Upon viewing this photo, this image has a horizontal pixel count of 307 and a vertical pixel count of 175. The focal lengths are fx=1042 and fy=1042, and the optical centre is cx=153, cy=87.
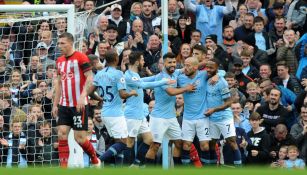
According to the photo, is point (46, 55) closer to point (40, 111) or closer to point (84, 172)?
point (40, 111)

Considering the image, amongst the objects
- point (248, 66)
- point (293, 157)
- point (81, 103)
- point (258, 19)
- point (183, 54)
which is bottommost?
point (293, 157)

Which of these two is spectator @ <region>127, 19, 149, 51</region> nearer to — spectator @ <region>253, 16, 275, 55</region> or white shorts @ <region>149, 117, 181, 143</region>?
spectator @ <region>253, 16, 275, 55</region>

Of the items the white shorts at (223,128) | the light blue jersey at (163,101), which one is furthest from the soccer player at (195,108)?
the light blue jersey at (163,101)

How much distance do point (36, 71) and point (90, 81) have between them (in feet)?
10.2

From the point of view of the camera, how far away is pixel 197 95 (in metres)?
16.6

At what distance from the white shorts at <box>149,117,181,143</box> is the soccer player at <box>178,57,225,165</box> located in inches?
5.1

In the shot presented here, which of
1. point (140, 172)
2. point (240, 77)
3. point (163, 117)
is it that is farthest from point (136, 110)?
point (140, 172)

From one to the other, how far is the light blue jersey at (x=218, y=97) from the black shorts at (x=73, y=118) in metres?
2.54

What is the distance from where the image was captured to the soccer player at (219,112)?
16.4 meters

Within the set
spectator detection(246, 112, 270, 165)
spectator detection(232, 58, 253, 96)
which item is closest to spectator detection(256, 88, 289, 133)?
spectator detection(246, 112, 270, 165)

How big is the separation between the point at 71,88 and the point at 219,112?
114 inches

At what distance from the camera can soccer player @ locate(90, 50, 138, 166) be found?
1587cm

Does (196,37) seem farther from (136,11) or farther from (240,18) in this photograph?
(136,11)

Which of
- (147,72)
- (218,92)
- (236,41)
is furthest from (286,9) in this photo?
(218,92)
